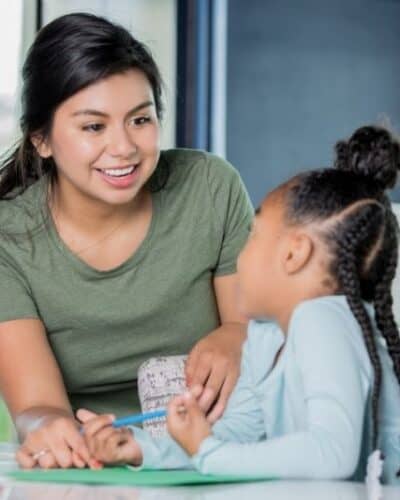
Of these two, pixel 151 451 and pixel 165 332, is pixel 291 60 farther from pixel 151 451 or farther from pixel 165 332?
pixel 151 451

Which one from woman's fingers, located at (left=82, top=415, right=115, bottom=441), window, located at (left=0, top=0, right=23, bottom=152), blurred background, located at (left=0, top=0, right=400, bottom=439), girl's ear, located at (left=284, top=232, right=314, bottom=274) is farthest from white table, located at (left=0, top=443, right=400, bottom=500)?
blurred background, located at (left=0, top=0, right=400, bottom=439)

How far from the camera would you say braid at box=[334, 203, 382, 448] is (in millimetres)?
1312

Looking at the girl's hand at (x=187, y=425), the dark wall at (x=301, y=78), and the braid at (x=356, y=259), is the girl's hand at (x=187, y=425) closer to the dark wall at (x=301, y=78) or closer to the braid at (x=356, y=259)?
the braid at (x=356, y=259)

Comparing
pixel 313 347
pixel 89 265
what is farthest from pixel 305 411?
pixel 89 265

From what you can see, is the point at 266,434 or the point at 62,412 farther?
the point at 62,412

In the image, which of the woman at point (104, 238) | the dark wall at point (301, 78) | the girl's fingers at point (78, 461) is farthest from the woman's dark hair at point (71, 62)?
the dark wall at point (301, 78)

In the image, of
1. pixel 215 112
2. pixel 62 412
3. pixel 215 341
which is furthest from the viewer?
pixel 215 112

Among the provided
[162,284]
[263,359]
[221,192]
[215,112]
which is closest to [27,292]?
[162,284]

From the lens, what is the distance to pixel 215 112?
4.29 m

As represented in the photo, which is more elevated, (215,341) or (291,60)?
(291,60)

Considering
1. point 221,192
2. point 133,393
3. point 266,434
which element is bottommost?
point 133,393

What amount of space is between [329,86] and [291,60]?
0.19 meters

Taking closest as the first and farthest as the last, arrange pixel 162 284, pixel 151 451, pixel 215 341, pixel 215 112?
1. pixel 151 451
2. pixel 215 341
3. pixel 162 284
4. pixel 215 112

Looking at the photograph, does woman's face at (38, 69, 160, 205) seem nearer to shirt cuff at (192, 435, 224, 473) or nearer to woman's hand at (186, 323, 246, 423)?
woman's hand at (186, 323, 246, 423)
